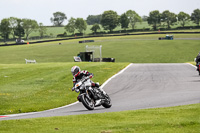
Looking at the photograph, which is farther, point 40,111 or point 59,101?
point 59,101

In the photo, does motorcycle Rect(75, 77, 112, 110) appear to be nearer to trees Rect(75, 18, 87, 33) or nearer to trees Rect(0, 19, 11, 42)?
trees Rect(0, 19, 11, 42)

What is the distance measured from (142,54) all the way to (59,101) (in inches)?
2167

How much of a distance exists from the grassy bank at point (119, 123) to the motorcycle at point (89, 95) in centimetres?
202

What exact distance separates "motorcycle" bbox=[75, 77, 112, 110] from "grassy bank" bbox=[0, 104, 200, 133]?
6.64 feet

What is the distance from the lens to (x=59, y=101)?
17.1 m

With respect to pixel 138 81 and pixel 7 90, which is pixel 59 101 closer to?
pixel 7 90

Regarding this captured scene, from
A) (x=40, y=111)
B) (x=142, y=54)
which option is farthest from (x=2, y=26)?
(x=40, y=111)

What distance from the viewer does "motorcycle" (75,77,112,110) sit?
12867 millimetres

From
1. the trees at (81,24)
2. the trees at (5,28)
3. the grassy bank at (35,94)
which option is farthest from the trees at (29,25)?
the grassy bank at (35,94)

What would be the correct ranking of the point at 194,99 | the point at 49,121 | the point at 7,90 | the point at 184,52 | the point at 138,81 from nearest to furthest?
the point at 49,121, the point at 194,99, the point at 7,90, the point at 138,81, the point at 184,52

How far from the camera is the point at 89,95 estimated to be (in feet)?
43.9

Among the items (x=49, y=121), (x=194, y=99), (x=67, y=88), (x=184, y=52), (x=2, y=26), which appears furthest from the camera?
(x=2, y=26)

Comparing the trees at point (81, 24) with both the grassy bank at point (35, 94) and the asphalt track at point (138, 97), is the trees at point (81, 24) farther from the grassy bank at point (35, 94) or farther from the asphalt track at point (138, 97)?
the asphalt track at point (138, 97)

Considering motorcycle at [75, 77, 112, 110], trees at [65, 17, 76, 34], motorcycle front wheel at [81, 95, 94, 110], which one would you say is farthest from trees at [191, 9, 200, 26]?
motorcycle front wheel at [81, 95, 94, 110]
